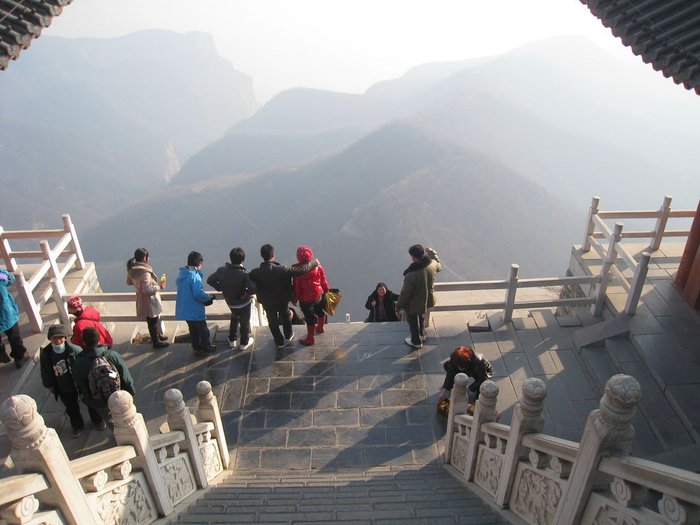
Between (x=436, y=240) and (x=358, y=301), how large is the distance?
17701 millimetres

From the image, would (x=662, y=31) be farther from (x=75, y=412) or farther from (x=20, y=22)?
(x=75, y=412)

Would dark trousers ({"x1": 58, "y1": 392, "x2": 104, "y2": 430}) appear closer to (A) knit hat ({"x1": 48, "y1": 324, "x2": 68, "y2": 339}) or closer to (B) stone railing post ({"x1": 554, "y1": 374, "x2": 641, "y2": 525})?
(A) knit hat ({"x1": 48, "y1": 324, "x2": 68, "y2": 339})

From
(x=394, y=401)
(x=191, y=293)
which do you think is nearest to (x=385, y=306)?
(x=394, y=401)

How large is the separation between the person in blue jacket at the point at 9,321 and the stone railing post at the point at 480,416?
6661 millimetres

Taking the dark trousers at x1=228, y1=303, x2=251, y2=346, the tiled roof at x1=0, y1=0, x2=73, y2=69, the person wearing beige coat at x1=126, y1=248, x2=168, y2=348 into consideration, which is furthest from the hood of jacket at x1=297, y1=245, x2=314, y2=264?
the tiled roof at x1=0, y1=0, x2=73, y2=69

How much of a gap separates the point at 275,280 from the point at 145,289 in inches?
79.3

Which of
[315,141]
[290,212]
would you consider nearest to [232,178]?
[290,212]

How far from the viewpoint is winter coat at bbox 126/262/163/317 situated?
7434 millimetres

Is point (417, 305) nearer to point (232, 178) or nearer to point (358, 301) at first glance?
point (358, 301)

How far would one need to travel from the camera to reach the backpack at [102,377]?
17.8ft

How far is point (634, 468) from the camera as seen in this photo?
2.96m

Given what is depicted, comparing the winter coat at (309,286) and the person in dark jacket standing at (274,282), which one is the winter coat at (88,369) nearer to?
the person in dark jacket standing at (274,282)

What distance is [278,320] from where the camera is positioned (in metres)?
7.90

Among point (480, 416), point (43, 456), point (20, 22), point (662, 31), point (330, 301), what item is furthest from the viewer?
point (330, 301)
